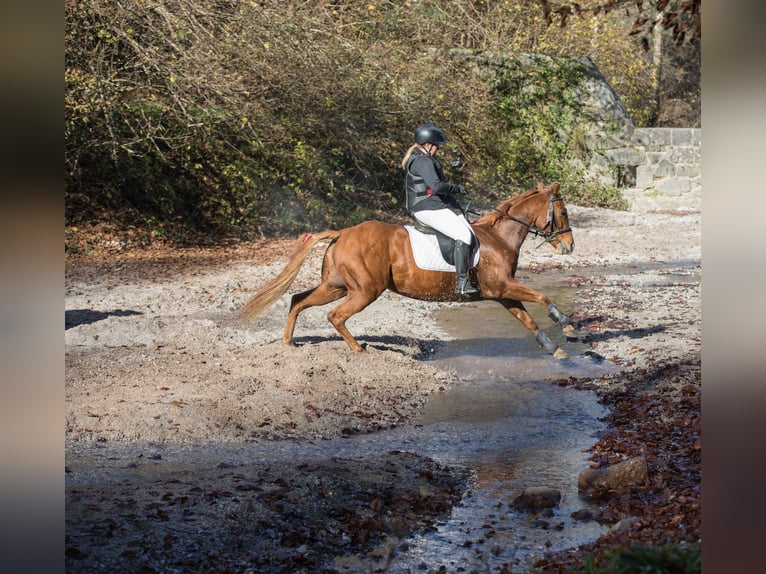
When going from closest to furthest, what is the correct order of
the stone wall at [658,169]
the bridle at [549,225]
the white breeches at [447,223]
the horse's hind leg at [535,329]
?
the white breeches at [447,223], the horse's hind leg at [535,329], the bridle at [549,225], the stone wall at [658,169]

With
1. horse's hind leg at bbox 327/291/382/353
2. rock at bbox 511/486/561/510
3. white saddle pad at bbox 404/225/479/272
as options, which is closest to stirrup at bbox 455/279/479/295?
white saddle pad at bbox 404/225/479/272

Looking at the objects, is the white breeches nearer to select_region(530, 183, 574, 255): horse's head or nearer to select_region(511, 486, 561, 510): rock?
select_region(530, 183, 574, 255): horse's head

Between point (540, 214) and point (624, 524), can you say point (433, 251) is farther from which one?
point (624, 524)

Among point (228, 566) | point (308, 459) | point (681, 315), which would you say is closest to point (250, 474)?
point (308, 459)

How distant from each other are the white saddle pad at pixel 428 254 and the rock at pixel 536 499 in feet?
13.9

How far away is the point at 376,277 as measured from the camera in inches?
400

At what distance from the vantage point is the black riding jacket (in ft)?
32.0

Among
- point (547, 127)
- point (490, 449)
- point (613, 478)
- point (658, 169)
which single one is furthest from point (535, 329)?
point (658, 169)

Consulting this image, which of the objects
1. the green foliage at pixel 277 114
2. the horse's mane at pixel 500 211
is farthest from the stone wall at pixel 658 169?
the horse's mane at pixel 500 211

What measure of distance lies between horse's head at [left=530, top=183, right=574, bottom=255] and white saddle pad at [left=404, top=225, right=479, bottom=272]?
58.8 inches

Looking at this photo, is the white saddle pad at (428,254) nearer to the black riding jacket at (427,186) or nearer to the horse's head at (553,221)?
the black riding jacket at (427,186)

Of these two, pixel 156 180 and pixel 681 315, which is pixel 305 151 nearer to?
pixel 156 180

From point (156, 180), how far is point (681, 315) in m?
11.5

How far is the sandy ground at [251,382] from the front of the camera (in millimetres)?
5363
